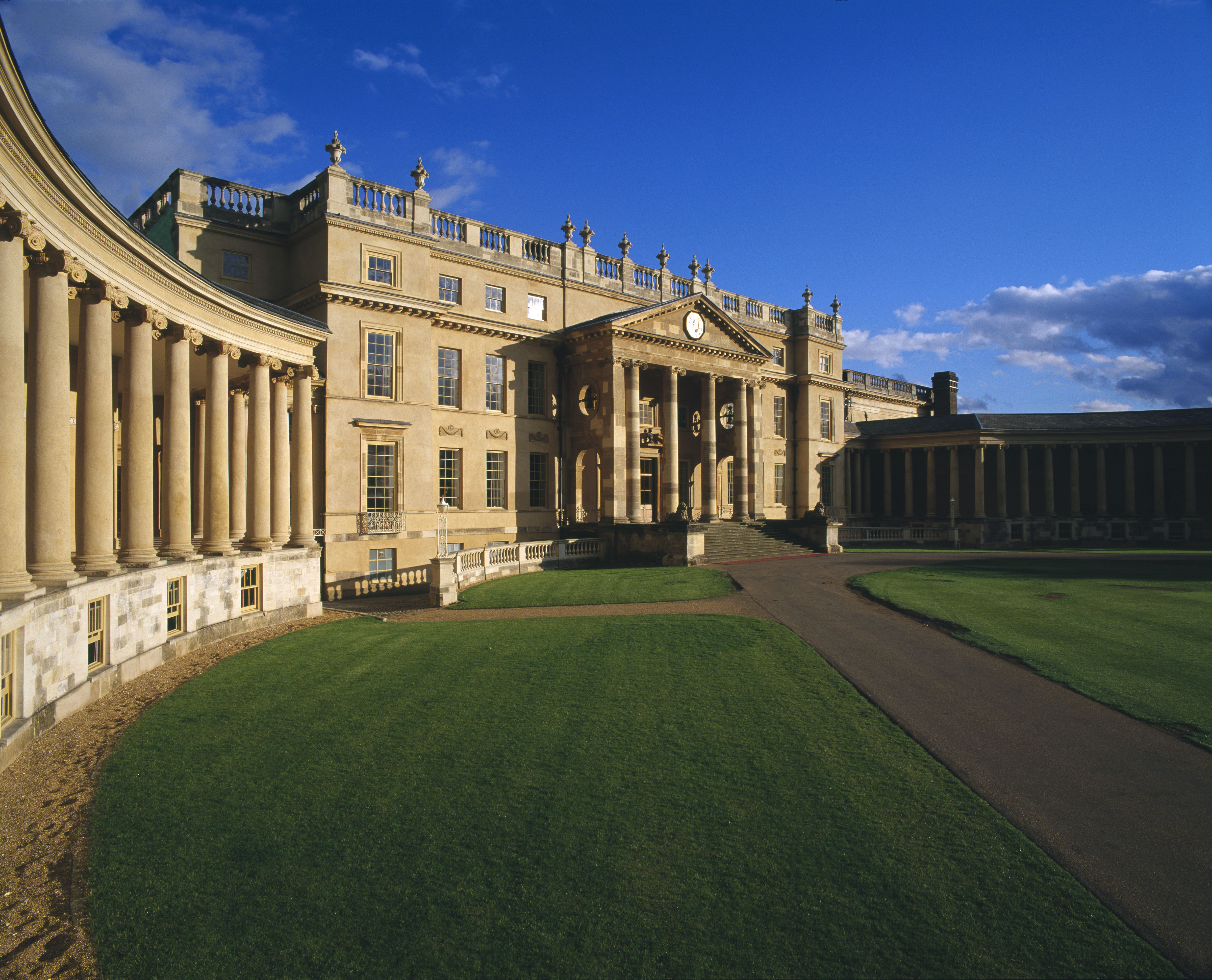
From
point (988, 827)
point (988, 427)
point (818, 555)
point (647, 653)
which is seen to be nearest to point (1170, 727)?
point (988, 827)

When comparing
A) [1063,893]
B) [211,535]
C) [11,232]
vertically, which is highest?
[11,232]

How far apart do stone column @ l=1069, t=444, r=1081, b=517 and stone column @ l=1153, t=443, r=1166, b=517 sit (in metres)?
4.26

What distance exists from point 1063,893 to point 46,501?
43.5ft

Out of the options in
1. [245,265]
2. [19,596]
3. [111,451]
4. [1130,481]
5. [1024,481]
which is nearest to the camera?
[19,596]

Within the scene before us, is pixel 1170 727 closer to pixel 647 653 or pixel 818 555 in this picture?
pixel 647 653

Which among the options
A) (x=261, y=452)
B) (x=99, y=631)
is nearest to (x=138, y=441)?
(x=99, y=631)

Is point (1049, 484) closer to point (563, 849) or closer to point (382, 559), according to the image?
point (382, 559)

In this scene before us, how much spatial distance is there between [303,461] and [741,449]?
24.1m

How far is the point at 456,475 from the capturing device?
105 ft

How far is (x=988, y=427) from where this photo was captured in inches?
1913

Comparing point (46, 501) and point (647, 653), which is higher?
point (46, 501)

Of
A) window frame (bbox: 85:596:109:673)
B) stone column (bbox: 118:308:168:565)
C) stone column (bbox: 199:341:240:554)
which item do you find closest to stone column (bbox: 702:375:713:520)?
stone column (bbox: 199:341:240:554)

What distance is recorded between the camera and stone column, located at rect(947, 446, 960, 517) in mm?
49125

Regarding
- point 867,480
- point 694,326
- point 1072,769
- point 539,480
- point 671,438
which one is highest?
point 694,326
